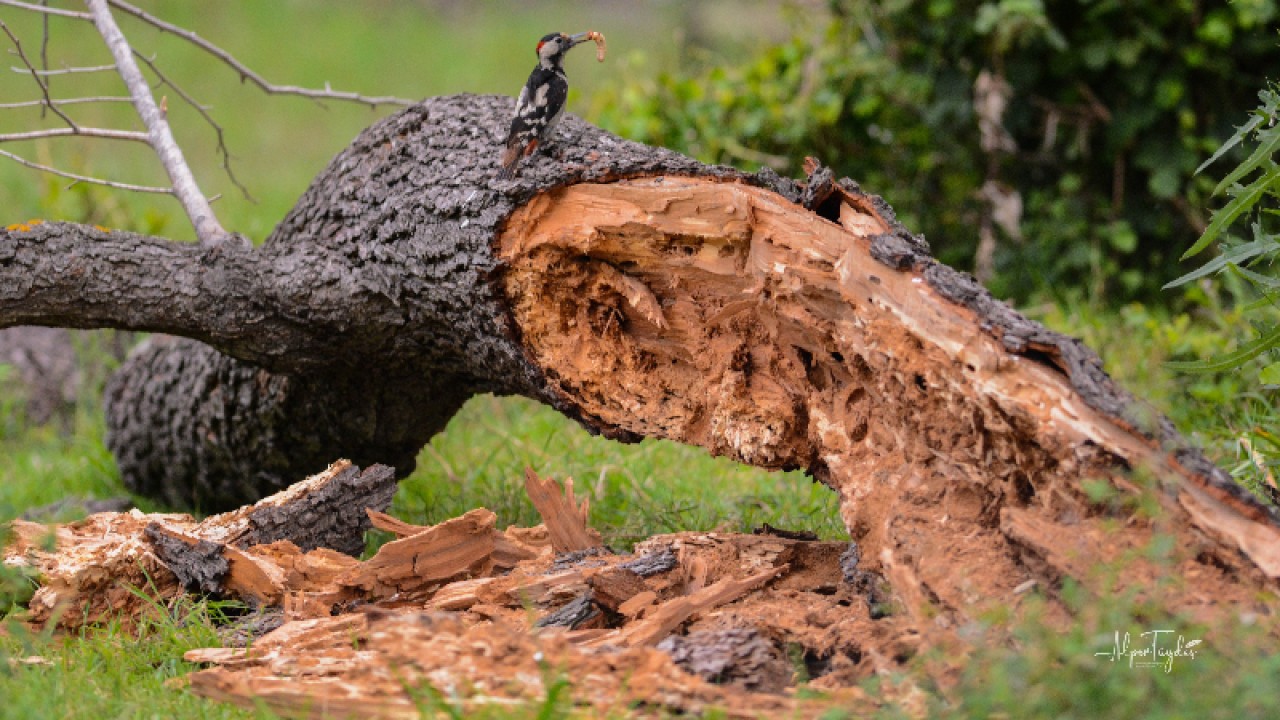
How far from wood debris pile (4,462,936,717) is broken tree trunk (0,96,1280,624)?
28cm

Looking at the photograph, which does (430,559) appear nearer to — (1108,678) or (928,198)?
(1108,678)

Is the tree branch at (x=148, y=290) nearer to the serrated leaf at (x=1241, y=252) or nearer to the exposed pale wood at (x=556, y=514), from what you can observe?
the exposed pale wood at (x=556, y=514)

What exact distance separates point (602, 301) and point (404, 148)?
1.02 m

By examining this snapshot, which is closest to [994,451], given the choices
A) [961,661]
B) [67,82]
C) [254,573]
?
[961,661]

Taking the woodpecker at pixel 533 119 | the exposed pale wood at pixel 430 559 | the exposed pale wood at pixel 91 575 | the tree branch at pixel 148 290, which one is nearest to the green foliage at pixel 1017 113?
the woodpecker at pixel 533 119

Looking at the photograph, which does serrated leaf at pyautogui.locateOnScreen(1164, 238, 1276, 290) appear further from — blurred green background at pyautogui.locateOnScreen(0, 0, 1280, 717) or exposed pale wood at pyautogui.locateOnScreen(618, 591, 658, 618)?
exposed pale wood at pyautogui.locateOnScreen(618, 591, 658, 618)

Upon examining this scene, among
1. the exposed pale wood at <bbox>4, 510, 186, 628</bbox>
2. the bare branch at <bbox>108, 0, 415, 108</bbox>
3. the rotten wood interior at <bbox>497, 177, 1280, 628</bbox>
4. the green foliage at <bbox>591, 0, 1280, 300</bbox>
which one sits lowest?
the exposed pale wood at <bbox>4, 510, 186, 628</bbox>

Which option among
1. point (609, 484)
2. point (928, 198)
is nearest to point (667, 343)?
point (609, 484)

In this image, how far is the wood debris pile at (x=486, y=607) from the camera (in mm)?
2447

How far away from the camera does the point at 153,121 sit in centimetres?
429

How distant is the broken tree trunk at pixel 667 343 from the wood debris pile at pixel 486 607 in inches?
10.8

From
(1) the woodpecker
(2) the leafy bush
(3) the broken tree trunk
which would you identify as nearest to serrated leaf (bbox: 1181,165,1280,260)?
(2) the leafy bush

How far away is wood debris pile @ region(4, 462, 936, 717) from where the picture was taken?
2.45m

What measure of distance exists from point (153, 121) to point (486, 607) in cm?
243
